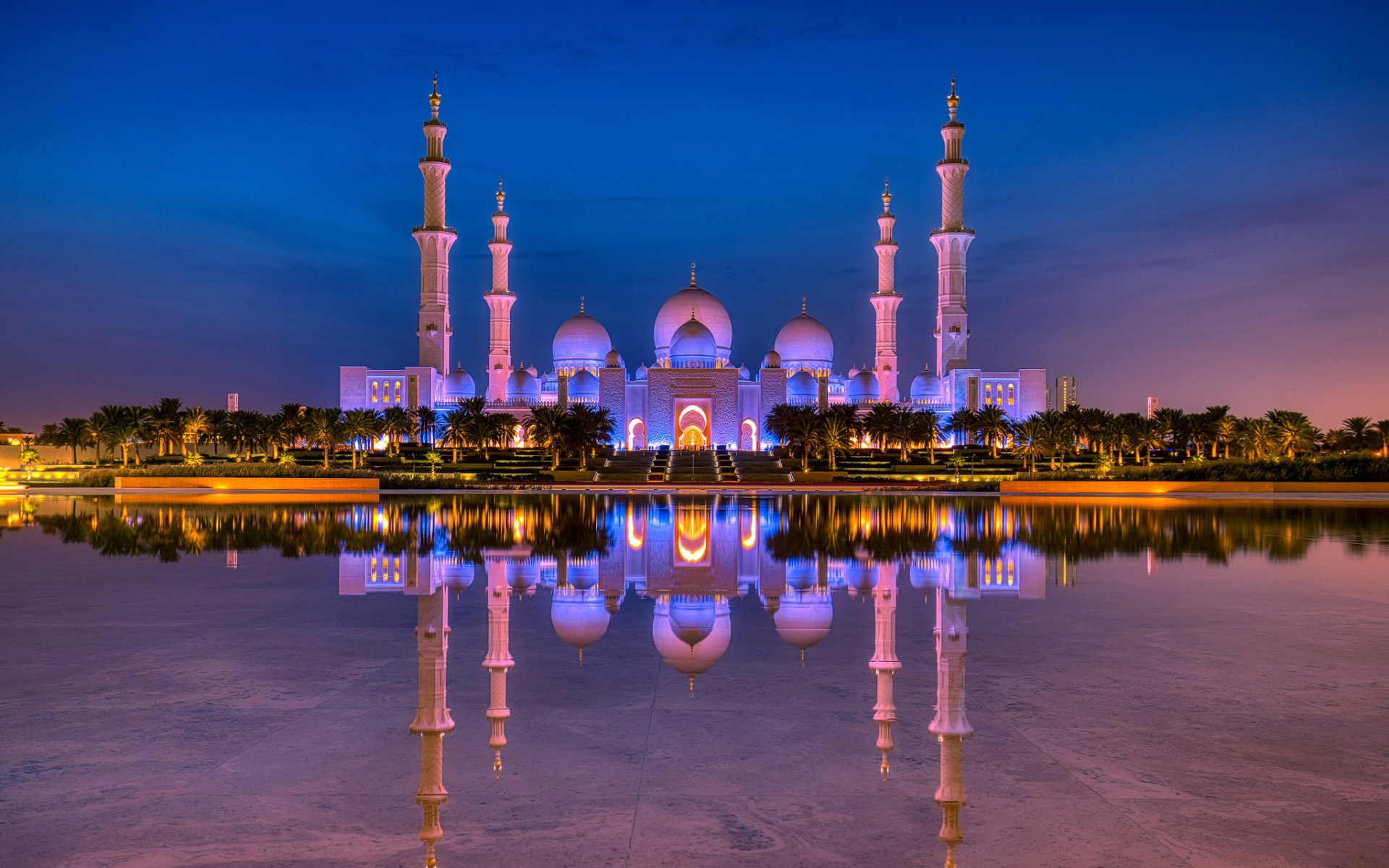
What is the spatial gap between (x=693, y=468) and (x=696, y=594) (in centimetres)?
3748

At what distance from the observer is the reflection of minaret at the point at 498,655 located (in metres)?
4.56

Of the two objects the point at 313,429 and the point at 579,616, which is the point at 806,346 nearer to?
the point at 313,429

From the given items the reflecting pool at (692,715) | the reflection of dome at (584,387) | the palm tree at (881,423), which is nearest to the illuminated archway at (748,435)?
the reflection of dome at (584,387)

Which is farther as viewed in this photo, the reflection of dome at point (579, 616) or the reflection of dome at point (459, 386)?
the reflection of dome at point (459, 386)

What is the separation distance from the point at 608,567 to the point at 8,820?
24.1 ft

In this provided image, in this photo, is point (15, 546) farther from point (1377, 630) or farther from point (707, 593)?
point (1377, 630)

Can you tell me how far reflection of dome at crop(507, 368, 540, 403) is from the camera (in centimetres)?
6588

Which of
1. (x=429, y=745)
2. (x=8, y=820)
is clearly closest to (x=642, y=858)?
(x=429, y=745)

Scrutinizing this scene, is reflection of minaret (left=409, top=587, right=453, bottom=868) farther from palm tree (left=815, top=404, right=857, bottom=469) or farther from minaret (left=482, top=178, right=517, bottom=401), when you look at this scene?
minaret (left=482, top=178, right=517, bottom=401)

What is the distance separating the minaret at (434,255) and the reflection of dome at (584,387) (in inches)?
326

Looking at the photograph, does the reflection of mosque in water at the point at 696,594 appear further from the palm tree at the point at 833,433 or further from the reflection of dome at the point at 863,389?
the reflection of dome at the point at 863,389

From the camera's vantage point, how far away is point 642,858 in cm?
328

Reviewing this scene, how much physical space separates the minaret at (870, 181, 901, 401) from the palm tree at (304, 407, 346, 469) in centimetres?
3394

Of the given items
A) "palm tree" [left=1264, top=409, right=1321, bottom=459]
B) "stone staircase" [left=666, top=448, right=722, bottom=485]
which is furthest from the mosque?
"palm tree" [left=1264, top=409, right=1321, bottom=459]
